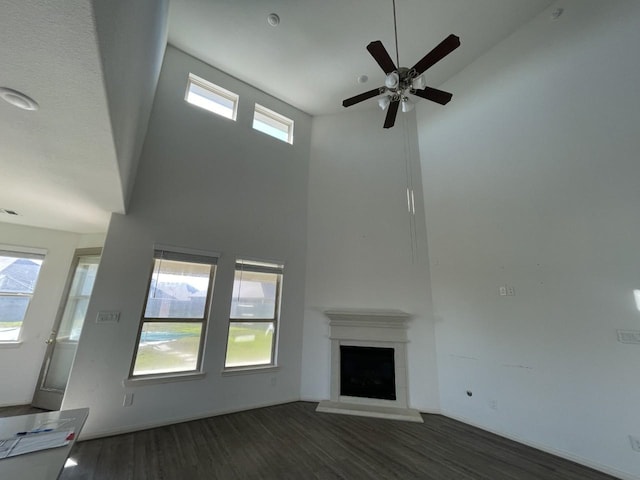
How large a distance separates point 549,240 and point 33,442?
193 inches

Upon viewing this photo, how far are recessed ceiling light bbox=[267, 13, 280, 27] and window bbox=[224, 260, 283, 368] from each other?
3.49 metres

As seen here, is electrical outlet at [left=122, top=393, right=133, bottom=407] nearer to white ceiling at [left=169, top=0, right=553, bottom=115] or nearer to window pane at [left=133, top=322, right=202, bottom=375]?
window pane at [left=133, top=322, right=202, bottom=375]

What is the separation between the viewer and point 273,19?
3707mm

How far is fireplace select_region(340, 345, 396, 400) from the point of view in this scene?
4.22m

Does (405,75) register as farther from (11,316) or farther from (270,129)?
(11,316)

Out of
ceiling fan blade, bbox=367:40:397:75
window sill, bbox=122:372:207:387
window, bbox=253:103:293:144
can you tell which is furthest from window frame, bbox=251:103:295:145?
window sill, bbox=122:372:207:387

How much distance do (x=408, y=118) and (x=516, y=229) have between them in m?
2.98

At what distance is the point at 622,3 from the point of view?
2.91m

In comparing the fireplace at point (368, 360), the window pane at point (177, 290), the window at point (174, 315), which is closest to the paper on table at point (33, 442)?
the window at point (174, 315)

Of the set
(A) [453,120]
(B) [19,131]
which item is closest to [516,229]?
(A) [453,120]

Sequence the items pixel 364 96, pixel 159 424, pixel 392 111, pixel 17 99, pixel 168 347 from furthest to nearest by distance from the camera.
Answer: pixel 168 347, pixel 159 424, pixel 392 111, pixel 364 96, pixel 17 99

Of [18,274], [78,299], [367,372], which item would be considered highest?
[18,274]

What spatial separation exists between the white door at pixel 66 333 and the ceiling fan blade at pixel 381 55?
4.42 metres

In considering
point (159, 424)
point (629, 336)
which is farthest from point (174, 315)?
point (629, 336)
